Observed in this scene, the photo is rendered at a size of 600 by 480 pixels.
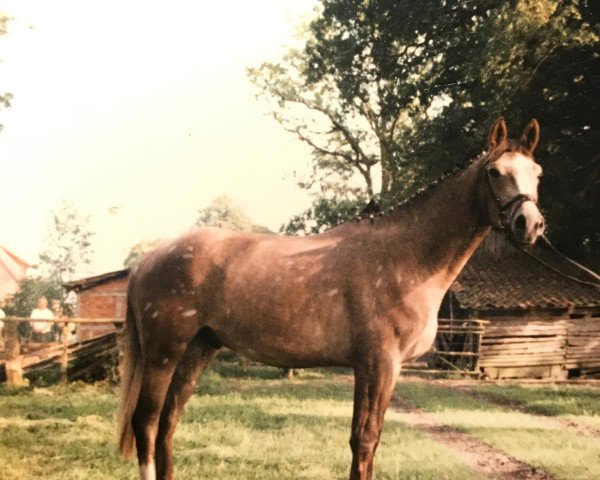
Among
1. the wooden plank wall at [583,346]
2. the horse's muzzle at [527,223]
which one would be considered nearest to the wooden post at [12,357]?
the horse's muzzle at [527,223]

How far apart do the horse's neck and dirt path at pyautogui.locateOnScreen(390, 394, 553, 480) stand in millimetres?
3078

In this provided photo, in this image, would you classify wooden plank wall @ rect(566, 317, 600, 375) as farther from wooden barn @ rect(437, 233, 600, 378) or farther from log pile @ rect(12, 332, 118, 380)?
log pile @ rect(12, 332, 118, 380)

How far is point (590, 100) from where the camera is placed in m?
18.6

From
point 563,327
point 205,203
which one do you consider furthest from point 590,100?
point 205,203

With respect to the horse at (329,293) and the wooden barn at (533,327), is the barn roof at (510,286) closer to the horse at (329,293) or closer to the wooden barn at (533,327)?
the wooden barn at (533,327)

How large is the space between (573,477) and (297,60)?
95.6 ft

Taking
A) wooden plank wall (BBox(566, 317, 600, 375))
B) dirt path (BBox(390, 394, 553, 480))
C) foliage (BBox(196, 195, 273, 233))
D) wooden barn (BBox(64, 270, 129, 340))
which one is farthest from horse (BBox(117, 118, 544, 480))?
foliage (BBox(196, 195, 273, 233))

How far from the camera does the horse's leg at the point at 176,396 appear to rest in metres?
4.63

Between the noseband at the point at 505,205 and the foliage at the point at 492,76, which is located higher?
the foliage at the point at 492,76

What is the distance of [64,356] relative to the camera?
1235 cm

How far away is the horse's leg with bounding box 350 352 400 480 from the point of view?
397 cm

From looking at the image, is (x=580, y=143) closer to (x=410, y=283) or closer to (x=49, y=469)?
(x=410, y=283)

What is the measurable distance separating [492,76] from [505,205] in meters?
15.3

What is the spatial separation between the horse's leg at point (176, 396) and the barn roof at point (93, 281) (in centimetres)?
2531
